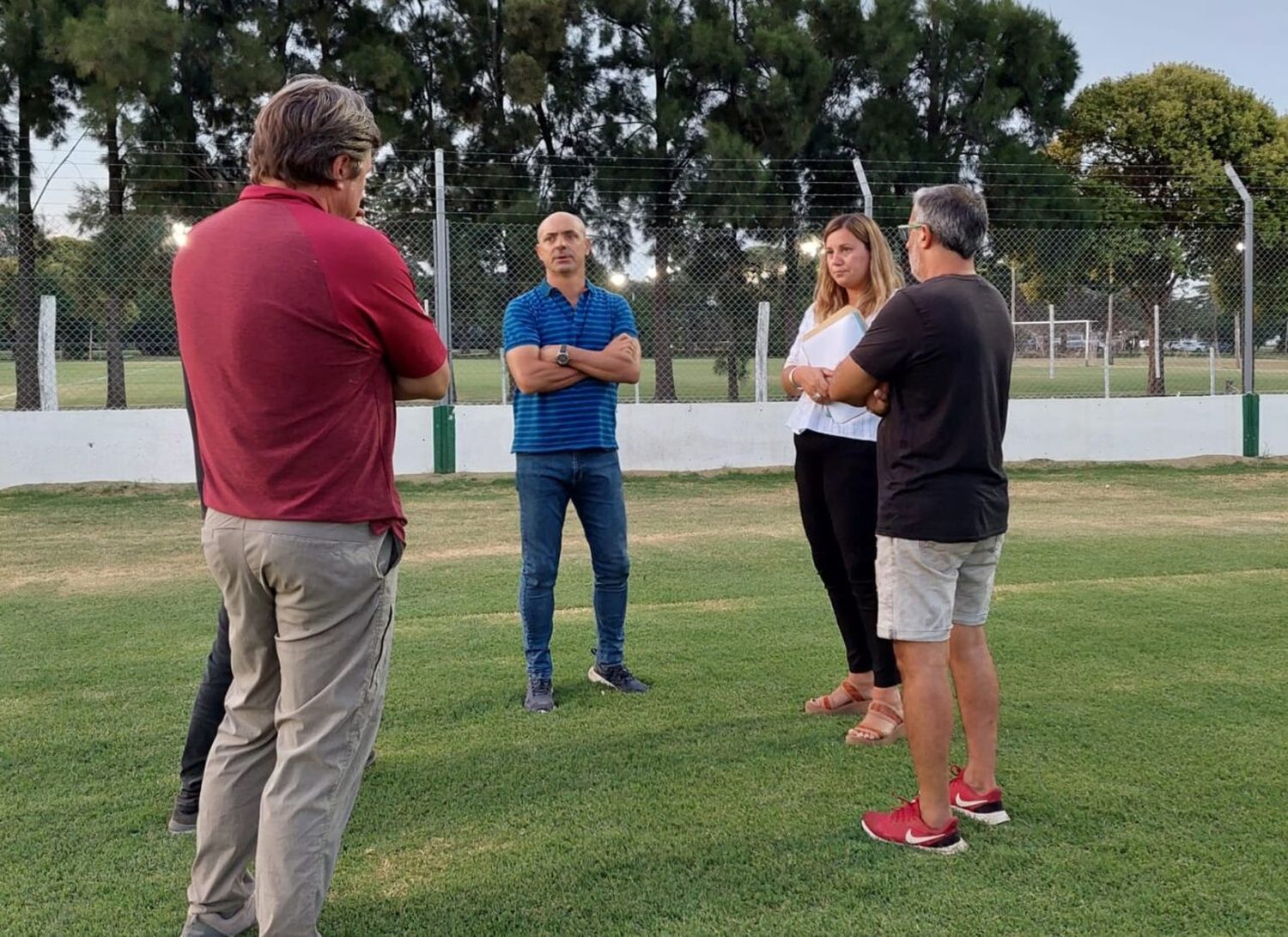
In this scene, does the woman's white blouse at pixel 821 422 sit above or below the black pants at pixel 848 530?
above

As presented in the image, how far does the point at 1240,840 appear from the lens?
2789mm

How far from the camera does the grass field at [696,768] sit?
2516mm

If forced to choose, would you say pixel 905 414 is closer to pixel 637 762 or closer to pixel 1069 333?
pixel 637 762

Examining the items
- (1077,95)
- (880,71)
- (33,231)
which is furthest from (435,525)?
(1077,95)

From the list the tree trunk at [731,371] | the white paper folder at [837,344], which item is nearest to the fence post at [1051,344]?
the tree trunk at [731,371]

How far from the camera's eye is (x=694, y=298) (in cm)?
1220

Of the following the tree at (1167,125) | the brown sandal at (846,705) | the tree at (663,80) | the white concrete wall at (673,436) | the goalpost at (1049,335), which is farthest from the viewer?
the tree at (1167,125)

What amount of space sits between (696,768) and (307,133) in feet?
7.21

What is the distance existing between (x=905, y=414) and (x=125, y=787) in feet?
8.24

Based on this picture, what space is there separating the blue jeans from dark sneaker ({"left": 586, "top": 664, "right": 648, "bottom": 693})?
0.03m

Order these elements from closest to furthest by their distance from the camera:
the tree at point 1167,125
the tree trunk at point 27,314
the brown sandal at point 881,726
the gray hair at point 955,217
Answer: the gray hair at point 955,217 → the brown sandal at point 881,726 → the tree trunk at point 27,314 → the tree at point 1167,125

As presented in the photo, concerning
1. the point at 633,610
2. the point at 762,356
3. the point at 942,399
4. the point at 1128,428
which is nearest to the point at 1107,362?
the point at 1128,428

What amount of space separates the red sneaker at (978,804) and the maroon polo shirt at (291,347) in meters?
1.84

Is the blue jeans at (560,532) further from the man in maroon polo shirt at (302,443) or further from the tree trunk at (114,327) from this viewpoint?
the tree trunk at (114,327)
